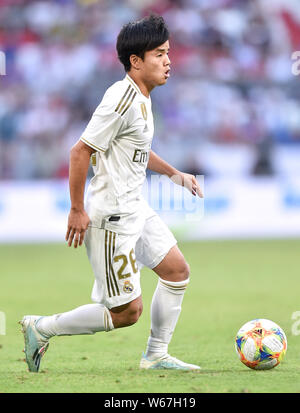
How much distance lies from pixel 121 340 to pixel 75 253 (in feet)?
21.9

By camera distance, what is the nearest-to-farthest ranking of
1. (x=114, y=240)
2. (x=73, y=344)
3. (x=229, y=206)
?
(x=114, y=240)
(x=73, y=344)
(x=229, y=206)

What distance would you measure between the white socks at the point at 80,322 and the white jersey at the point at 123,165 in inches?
20.7

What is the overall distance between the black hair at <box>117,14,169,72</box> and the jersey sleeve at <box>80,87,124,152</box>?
1.39ft

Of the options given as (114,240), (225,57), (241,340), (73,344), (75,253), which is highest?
(225,57)

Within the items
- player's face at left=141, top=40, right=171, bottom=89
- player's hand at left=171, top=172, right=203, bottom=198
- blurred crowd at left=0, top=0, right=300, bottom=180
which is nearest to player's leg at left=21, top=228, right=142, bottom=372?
player's hand at left=171, top=172, right=203, bottom=198

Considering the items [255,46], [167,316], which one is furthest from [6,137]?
[167,316]

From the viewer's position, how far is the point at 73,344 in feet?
20.7

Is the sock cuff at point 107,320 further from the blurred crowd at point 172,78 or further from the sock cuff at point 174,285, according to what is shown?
the blurred crowd at point 172,78

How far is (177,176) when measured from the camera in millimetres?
5465

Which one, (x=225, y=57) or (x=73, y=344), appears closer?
(x=73, y=344)

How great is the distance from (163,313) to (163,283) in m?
0.20

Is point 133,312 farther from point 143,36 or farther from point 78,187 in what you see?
point 143,36

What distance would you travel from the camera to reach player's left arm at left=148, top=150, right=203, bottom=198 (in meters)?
5.42

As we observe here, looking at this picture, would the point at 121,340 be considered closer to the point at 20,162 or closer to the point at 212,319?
the point at 212,319
